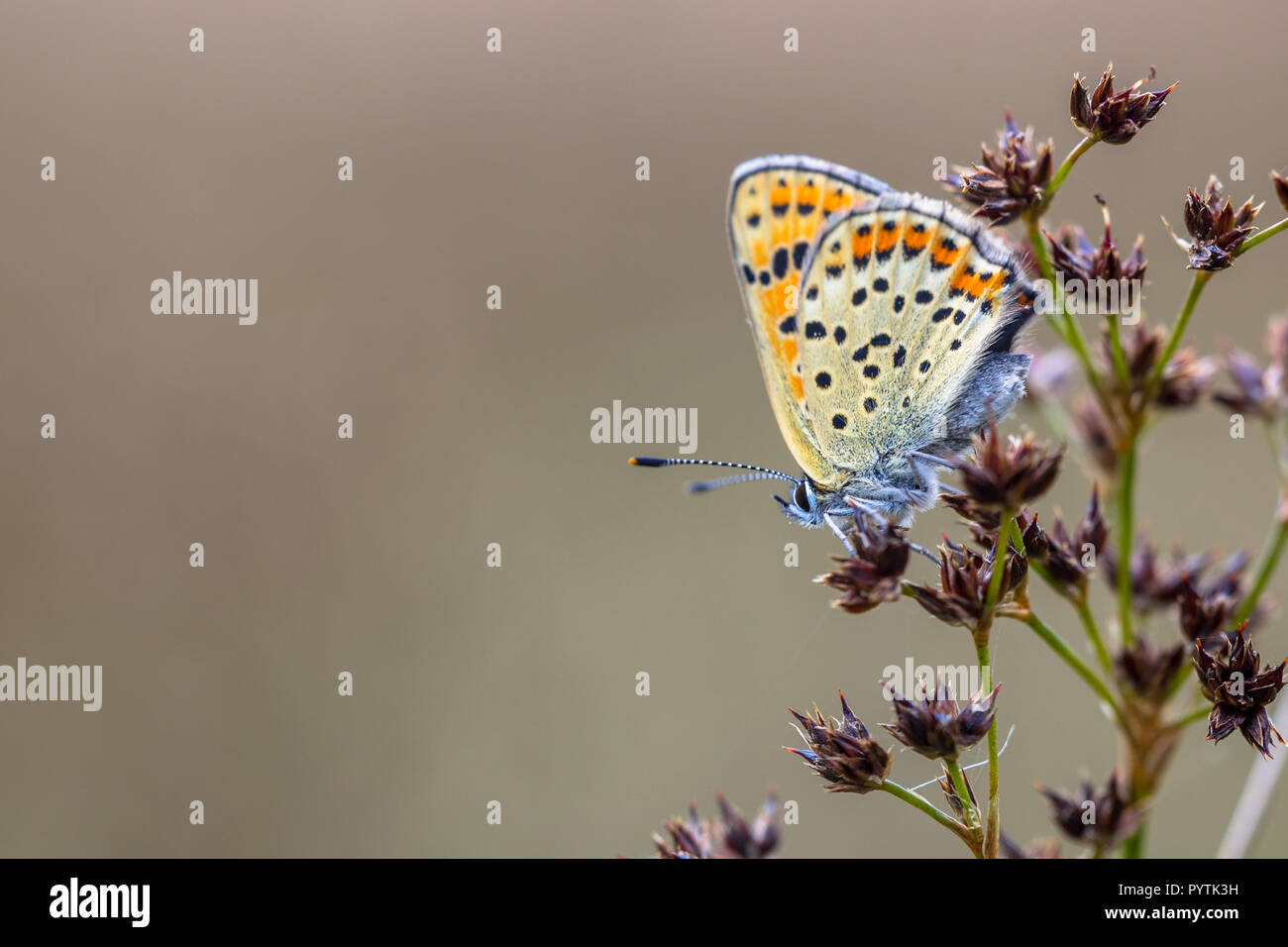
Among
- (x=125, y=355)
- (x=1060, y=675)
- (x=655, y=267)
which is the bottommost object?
(x=1060, y=675)

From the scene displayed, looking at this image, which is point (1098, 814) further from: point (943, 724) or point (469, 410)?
point (469, 410)

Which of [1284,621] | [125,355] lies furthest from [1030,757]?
[125,355]

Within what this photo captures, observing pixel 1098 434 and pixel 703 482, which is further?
pixel 703 482

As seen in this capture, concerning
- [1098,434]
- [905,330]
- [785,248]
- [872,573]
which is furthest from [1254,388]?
[785,248]

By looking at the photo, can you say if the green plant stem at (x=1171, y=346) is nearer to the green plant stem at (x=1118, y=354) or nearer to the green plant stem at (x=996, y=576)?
the green plant stem at (x=1118, y=354)

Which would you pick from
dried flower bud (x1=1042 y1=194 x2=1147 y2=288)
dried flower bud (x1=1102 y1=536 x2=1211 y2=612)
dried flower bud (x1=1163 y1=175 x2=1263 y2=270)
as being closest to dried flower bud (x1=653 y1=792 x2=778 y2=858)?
dried flower bud (x1=1102 y1=536 x2=1211 y2=612)
